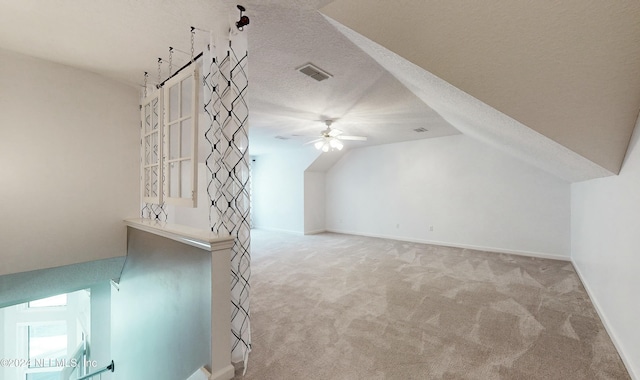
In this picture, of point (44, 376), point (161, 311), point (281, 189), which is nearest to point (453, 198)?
point (281, 189)

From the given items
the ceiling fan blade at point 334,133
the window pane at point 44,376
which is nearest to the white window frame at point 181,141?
the ceiling fan blade at point 334,133

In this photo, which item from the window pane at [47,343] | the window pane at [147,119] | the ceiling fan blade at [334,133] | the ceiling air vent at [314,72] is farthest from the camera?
the window pane at [47,343]

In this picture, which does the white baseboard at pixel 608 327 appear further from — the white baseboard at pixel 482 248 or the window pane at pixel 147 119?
the window pane at pixel 147 119

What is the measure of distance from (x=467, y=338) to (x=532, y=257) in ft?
11.3

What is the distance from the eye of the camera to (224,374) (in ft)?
5.26

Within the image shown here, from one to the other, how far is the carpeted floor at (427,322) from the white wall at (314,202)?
2.95 m

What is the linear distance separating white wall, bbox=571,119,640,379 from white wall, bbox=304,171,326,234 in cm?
547

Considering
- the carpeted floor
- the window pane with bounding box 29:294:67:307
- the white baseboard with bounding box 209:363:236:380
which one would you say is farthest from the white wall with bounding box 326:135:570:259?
the window pane with bounding box 29:294:67:307

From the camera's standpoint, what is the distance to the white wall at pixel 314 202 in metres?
7.13

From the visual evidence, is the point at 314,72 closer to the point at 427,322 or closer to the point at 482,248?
the point at 427,322

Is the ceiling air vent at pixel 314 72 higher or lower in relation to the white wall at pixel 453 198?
higher

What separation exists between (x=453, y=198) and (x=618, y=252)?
3371 millimetres

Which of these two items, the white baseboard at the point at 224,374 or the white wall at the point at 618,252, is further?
the white wall at the point at 618,252

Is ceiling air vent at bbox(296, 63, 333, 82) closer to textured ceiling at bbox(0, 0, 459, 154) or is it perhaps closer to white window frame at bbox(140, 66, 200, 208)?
textured ceiling at bbox(0, 0, 459, 154)
